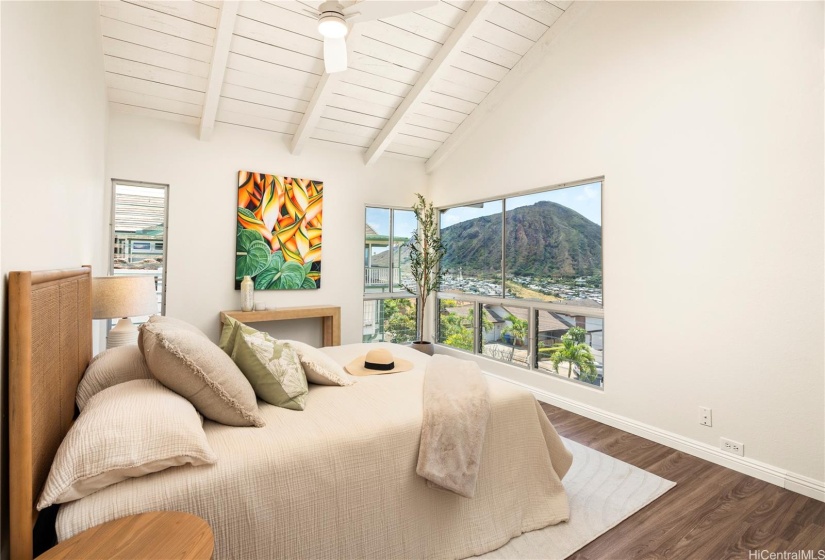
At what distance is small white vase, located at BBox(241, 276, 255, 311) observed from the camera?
409 centimetres

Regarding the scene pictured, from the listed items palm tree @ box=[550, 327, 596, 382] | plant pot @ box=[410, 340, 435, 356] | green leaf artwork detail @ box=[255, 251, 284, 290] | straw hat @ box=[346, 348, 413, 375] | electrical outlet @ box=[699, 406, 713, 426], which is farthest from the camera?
plant pot @ box=[410, 340, 435, 356]

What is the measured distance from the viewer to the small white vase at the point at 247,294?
4094mm

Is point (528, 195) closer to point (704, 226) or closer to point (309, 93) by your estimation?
point (704, 226)

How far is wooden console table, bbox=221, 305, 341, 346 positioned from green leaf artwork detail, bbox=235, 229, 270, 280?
0.44 m

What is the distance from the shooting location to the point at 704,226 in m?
2.73

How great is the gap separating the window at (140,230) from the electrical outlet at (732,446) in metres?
4.43

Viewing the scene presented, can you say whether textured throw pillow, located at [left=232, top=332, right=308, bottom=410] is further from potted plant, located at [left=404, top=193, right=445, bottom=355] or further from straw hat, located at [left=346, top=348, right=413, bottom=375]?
potted plant, located at [left=404, top=193, right=445, bottom=355]

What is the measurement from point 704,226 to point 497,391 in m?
1.83

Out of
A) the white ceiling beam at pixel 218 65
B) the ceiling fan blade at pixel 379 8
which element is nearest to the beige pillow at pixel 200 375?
the ceiling fan blade at pixel 379 8

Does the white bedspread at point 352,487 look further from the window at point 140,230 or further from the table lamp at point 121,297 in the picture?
the window at point 140,230

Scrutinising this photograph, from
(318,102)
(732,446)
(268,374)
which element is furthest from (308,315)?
(732,446)

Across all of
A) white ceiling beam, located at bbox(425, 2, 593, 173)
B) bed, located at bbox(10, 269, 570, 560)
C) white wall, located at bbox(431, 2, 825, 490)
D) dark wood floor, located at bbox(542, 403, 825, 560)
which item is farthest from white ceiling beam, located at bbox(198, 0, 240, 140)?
dark wood floor, located at bbox(542, 403, 825, 560)

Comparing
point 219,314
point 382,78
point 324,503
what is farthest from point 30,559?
point 382,78

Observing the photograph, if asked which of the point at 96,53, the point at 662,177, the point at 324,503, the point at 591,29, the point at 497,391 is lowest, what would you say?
the point at 324,503
